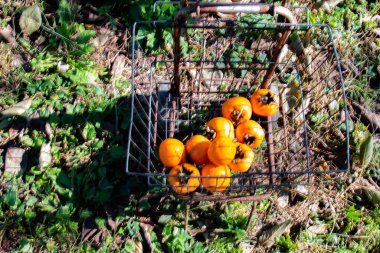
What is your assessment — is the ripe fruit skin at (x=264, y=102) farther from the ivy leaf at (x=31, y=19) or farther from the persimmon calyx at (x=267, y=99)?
the ivy leaf at (x=31, y=19)

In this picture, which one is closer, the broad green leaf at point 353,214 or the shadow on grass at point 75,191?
the shadow on grass at point 75,191

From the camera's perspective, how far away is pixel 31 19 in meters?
3.91

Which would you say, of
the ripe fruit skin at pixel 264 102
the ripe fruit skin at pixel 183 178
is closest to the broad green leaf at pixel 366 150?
the ripe fruit skin at pixel 264 102

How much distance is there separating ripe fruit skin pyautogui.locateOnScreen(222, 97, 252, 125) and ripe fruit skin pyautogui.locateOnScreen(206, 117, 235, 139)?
13cm

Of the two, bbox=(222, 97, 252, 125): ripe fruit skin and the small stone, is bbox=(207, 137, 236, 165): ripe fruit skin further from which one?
the small stone

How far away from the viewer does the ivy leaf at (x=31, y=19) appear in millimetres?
3902

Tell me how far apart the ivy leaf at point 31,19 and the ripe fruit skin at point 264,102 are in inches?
85.4

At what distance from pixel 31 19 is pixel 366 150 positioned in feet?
10.6

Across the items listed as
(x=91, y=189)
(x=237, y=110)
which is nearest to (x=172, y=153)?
(x=237, y=110)

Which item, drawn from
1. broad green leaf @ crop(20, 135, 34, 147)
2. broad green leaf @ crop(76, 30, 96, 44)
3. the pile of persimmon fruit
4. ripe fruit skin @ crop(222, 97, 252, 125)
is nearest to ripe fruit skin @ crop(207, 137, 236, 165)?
the pile of persimmon fruit

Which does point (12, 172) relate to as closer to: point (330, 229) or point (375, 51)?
point (330, 229)

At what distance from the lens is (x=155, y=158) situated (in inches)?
131

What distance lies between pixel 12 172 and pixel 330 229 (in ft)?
8.94

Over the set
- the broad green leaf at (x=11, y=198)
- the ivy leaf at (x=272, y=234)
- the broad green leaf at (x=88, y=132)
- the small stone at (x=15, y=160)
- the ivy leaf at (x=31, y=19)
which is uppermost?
the ivy leaf at (x=31, y=19)
